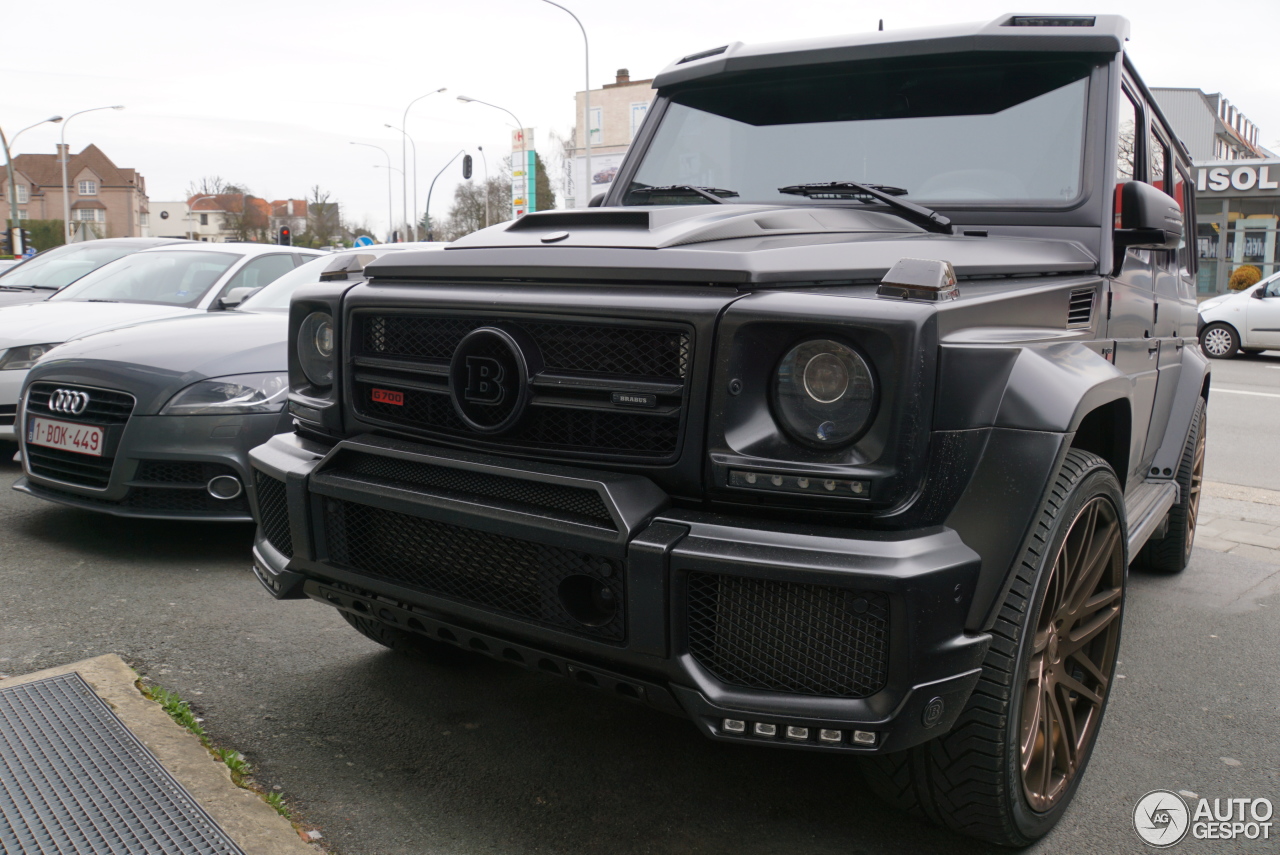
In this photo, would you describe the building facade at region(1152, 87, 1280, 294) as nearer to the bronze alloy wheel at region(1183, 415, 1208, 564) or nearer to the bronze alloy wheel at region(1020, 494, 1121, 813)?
the bronze alloy wheel at region(1183, 415, 1208, 564)

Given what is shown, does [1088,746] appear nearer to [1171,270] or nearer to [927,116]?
[927,116]

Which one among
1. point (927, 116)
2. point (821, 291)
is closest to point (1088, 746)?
point (821, 291)

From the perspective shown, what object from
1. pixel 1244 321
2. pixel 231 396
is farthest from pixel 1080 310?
pixel 1244 321

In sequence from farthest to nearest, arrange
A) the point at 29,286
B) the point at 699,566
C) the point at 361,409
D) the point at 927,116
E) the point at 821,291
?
the point at 29,286
the point at 927,116
the point at 361,409
the point at 821,291
the point at 699,566

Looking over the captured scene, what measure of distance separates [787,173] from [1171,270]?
5.72 feet

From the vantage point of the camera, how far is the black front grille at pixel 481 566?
1989 mm

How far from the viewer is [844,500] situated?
184 centimetres

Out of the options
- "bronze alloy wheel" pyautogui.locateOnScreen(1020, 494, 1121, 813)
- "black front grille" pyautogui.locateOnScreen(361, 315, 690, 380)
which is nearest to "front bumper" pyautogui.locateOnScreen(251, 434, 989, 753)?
"black front grille" pyautogui.locateOnScreen(361, 315, 690, 380)

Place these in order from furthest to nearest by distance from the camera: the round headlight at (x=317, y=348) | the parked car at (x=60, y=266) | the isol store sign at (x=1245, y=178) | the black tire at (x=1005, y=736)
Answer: the isol store sign at (x=1245, y=178) → the parked car at (x=60, y=266) → the round headlight at (x=317, y=348) → the black tire at (x=1005, y=736)

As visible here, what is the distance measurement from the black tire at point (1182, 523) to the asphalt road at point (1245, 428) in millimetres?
2799

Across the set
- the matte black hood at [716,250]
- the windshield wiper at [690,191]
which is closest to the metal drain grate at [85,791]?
the matte black hood at [716,250]

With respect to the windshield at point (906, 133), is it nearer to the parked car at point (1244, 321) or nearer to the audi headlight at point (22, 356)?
the audi headlight at point (22, 356)

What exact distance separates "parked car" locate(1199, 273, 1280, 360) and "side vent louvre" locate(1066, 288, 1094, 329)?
15796 millimetres

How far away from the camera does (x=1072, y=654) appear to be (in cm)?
245
